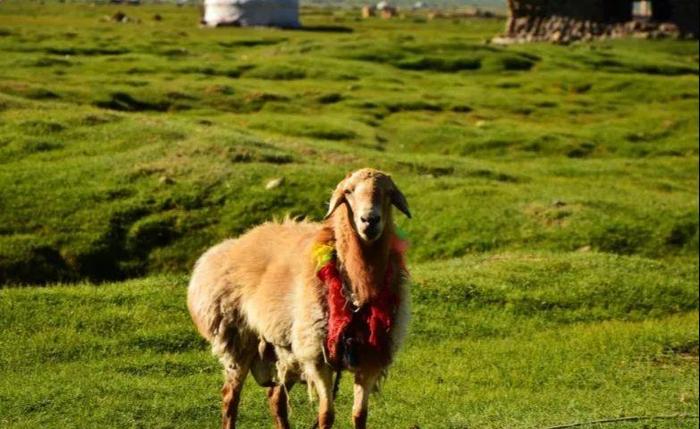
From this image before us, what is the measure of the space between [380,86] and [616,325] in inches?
1166

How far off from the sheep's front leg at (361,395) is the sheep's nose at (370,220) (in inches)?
54.8

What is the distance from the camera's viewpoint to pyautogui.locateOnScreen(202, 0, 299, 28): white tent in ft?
234

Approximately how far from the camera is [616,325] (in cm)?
1631

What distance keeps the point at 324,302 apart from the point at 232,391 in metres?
1.53

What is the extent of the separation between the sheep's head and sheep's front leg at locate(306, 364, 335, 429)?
120 cm

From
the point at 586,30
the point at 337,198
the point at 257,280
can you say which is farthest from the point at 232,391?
the point at 586,30

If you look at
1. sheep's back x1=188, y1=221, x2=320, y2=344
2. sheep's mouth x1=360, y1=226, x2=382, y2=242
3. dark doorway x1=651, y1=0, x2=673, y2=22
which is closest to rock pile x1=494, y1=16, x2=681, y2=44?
dark doorway x1=651, y1=0, x2=673, y2=22

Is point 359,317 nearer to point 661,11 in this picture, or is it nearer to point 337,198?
point 337,198

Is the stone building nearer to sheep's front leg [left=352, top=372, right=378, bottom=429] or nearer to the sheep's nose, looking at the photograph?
sheep's front leg [left=352, top=372, right=378, bottom=429]

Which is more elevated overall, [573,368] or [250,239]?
[250,239]

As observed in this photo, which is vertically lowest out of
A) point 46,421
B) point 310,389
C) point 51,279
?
point 51,279

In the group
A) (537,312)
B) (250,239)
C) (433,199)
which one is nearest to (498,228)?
(433,199)

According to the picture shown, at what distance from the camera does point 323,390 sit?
878 cm

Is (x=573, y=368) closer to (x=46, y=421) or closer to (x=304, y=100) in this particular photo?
(x=46, y=421)
